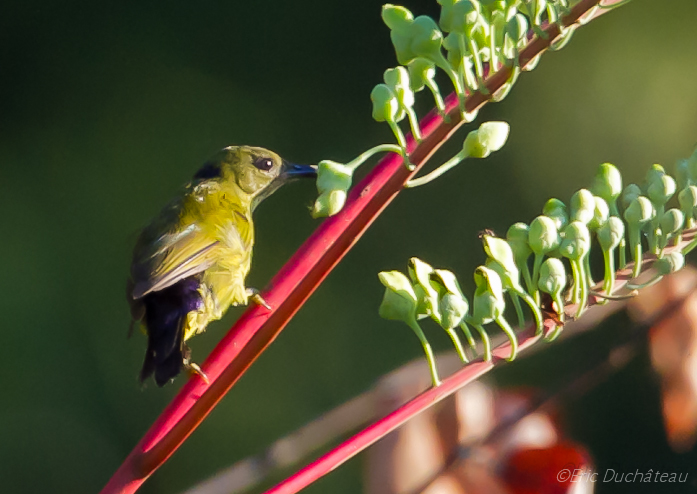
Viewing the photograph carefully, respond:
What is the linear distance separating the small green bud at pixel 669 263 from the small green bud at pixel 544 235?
0.07 metres

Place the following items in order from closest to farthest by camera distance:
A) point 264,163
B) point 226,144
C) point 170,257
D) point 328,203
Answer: point 328,203
point 170,257
point 264,163
point 226,144

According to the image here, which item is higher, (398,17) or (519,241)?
(398,17)

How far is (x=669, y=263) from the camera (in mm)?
403

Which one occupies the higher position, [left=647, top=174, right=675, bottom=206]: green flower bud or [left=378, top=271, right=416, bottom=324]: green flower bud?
[left=378, top=271, right=416, bottom=324]: green flower bud

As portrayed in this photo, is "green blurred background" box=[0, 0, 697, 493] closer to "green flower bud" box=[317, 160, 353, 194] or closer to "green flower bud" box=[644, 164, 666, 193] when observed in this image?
"green flower bud" box=[644, 164, 666, 193]

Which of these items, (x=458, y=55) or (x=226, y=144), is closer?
(x=458, y=55)

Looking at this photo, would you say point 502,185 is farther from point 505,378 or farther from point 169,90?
point 169,90

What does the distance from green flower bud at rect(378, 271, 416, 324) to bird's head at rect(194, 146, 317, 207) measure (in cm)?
48

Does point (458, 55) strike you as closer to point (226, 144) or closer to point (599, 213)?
point (599, 213)

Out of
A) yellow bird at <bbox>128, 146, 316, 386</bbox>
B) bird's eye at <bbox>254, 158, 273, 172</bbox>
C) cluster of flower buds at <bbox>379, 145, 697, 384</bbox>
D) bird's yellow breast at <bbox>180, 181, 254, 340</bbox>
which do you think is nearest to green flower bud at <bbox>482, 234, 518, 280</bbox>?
cluster of flower buds at <bbox>379, 145, 697, 384</bbox>

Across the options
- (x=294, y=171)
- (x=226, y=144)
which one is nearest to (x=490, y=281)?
(x=294, y=171)

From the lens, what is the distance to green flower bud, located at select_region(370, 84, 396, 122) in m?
0.35

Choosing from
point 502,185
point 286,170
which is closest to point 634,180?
point 502,185

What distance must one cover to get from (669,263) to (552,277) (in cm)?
8
